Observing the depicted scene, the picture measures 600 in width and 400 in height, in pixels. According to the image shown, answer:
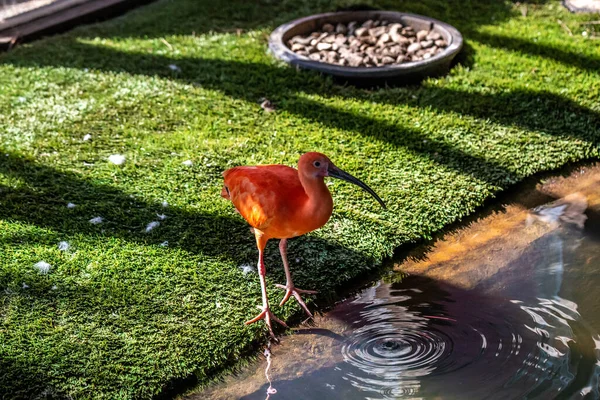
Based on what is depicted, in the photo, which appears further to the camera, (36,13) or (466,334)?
(36,13)

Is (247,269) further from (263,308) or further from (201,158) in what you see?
(201,158)

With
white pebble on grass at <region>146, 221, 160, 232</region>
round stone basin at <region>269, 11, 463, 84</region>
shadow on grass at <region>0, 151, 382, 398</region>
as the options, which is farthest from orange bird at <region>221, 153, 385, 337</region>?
round stone basin at <region>269, 11, 463, 84</region>

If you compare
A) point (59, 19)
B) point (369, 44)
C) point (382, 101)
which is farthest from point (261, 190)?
point (59, 19)

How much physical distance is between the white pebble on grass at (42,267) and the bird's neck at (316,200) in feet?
5.52

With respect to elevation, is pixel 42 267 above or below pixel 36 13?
below

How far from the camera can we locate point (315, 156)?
351cm

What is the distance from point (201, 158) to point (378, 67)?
1882mm

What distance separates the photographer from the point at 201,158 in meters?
5.21

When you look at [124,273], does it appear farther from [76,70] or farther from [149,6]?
[149,6]

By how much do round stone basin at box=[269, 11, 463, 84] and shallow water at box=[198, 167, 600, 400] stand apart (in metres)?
2.16

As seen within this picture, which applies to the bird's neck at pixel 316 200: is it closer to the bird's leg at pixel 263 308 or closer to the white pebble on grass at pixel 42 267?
the bird's leg at pixel 263 308

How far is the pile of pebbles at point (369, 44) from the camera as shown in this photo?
6.41 metres

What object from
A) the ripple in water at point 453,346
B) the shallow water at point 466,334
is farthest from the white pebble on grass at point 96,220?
the ripple in water at point 453,346

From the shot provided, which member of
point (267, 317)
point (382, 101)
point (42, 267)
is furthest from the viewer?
point (382, 101)
